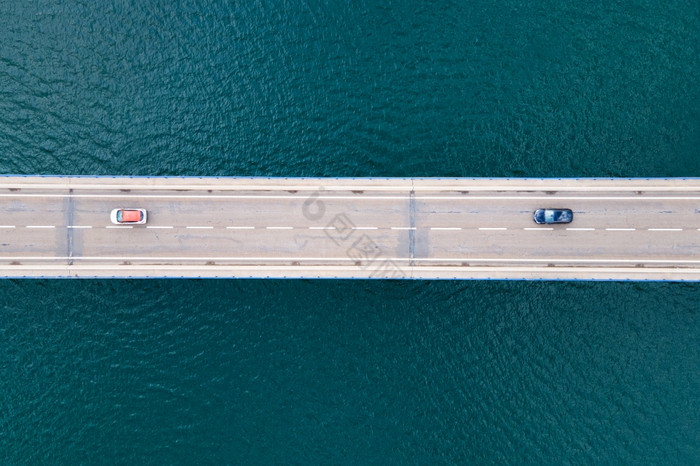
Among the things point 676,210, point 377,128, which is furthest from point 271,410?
point 676,210

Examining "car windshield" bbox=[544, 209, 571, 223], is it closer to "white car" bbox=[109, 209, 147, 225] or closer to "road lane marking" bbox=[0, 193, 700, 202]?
"road lane marking" bbox=[0, 193, 700, 202]

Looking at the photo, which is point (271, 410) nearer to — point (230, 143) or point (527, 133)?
point (230, 143)

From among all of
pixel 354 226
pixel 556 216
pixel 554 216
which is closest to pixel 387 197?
pixel 354 226

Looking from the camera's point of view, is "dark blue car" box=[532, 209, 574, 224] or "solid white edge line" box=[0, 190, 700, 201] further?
"solid white edge line" box=[0, 190, 700, 201]

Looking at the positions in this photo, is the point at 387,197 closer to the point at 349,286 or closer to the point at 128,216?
the point at 349,286

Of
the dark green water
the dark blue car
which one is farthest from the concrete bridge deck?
the dark green water

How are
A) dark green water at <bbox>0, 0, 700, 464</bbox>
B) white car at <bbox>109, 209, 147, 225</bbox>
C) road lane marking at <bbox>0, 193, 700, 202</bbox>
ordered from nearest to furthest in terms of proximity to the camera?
white car at <bbox>109, 209, 147, 225</bbox> < road lane marking at <bbox>0, 193, 700, 202</bbox> < dark green water at <bbox>0, 0, 700, 464</bbox>
